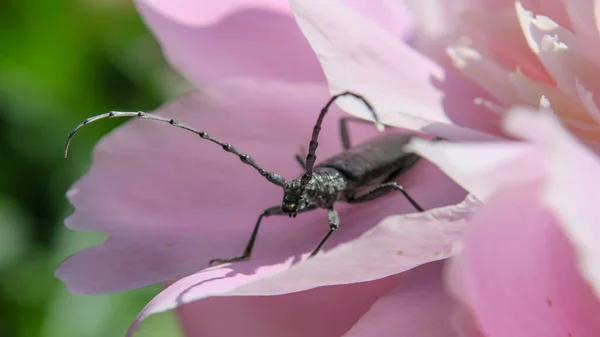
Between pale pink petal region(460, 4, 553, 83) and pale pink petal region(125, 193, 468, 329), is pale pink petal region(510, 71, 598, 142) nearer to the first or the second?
pale pink petal region(460, 4, 553, 83)

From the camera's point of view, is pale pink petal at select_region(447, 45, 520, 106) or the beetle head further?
the beetle head

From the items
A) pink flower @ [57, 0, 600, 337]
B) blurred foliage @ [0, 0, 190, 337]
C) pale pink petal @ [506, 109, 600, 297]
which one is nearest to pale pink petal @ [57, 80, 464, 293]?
pink flower @ [57, 0, 600, 337]

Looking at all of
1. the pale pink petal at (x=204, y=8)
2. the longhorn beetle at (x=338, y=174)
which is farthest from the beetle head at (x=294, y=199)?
the pale pink petal at (x=204, y=8)

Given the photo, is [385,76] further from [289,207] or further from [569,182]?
[569,182]

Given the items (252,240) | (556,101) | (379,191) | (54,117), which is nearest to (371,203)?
(379,191)

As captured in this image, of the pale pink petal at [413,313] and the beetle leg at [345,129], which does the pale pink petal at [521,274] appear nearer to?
the pale pink petal at [413,313]

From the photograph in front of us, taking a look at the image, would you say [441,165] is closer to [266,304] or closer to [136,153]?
[266,304]

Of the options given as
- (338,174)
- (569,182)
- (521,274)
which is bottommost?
(338,174)
